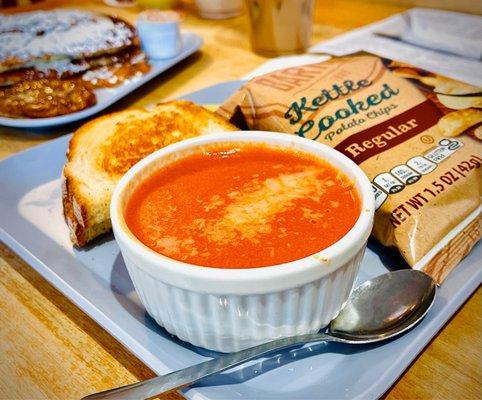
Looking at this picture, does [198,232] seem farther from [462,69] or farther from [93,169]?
[462,69]

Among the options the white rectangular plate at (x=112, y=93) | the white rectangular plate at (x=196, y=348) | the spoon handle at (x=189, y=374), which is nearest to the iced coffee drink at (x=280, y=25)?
the white rectangular plate at (x=112, y=93)

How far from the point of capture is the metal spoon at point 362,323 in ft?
2.12

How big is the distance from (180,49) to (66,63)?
1.52 feet

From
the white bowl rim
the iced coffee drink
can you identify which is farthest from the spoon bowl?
the iced coffee drink

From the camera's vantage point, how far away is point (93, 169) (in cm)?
110

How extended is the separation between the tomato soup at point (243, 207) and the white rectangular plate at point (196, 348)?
0.50 ft

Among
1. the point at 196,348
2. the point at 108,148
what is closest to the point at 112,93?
the point at 108,148

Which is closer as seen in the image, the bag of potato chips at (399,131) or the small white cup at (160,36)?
the bag of potato chips at (399,131)

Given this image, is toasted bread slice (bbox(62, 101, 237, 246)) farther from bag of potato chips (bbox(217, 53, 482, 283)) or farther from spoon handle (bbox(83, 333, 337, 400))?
spoon handle (bbox(83, 333, 337, 400))

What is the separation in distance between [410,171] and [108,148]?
0.70m

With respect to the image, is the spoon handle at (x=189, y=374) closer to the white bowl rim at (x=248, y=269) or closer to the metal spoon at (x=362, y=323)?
the metal spoon at (x=362, y=323)

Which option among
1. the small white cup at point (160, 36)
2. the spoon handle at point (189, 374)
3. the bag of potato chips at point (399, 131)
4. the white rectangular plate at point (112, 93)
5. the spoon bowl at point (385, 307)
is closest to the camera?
the spoon handle at point (189, 374)

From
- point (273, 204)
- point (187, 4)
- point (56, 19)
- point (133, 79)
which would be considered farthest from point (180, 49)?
point (273, 204)

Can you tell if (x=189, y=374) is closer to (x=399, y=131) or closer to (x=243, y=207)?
(x=243, y=207)
